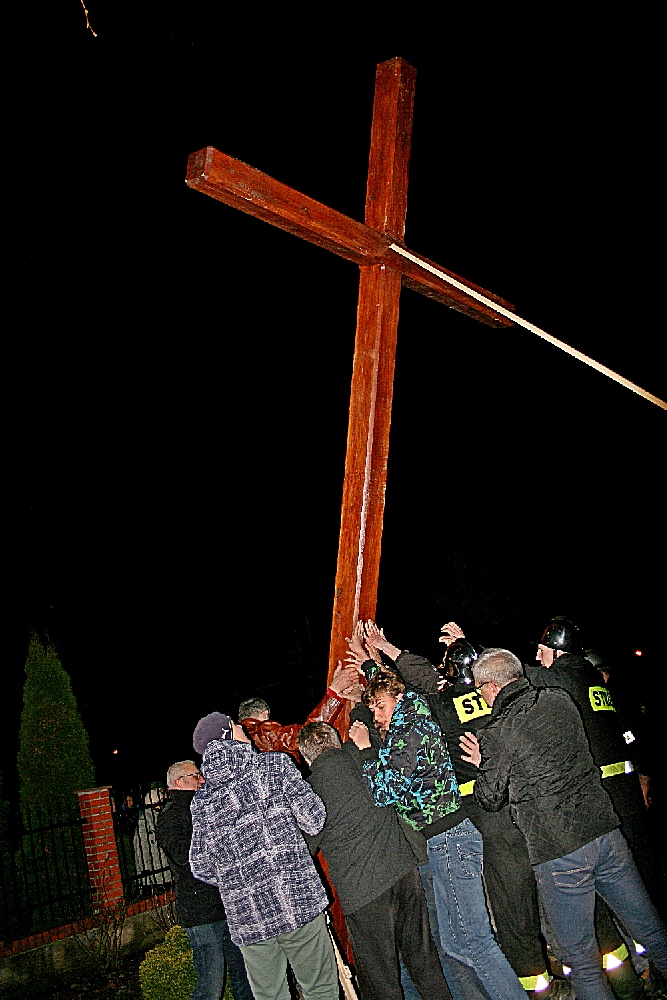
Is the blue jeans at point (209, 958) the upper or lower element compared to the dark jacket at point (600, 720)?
lower

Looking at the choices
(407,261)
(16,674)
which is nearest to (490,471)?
(407,261)

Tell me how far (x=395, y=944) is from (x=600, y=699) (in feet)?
5.36

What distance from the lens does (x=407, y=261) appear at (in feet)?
13.8

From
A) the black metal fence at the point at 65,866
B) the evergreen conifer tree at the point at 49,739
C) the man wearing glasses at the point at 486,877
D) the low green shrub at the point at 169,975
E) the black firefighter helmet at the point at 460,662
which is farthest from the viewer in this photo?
the evergreen conifer tree at the point at 49,739

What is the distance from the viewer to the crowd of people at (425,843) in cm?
368

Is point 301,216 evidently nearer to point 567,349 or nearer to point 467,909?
point 567,349

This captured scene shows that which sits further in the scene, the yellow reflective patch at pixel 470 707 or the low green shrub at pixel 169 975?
the low green shrub at pixel 169 975

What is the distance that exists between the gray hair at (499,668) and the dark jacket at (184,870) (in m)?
1.97

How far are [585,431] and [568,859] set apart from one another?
559 cm

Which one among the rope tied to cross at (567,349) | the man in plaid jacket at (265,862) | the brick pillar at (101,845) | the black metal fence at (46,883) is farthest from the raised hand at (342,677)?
the brick pillar at (101,845)

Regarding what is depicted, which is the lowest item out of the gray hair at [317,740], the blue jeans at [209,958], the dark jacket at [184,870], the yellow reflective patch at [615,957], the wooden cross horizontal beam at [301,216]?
the blue jeans at [209,958]

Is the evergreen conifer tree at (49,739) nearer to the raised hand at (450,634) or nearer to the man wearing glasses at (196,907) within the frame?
the man wearing glasses at (196,907)

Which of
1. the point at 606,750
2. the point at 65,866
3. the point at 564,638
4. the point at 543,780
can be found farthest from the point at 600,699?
the point at 65,866

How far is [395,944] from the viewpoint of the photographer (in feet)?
12.4
